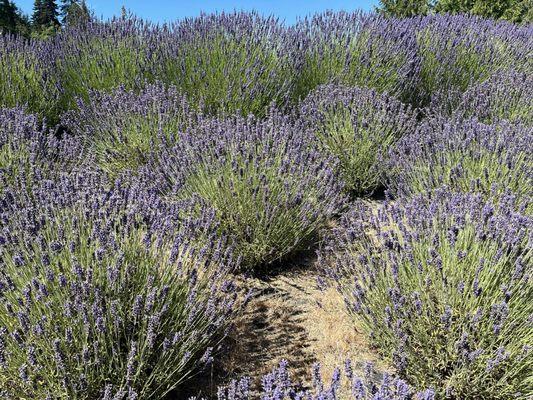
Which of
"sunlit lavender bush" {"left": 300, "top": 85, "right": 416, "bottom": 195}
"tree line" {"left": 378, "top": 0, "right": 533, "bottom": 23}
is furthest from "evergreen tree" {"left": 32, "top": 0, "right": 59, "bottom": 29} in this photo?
"sunlit lavender bush" {"left": 300, "top": 85, "right": 416, "bottom": 195}

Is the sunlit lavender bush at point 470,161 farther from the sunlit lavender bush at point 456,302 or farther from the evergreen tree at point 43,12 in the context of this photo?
the evergreen tree at point 43,12

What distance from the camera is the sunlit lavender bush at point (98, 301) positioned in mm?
1768

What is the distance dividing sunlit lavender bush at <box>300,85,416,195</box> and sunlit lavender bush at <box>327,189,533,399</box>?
1.59 m

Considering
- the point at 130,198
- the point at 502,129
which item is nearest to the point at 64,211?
the point at 130,198

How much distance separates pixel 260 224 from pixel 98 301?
1.29 m

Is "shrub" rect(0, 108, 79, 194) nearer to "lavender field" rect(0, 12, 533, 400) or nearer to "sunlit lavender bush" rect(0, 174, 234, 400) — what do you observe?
"lavender field" rect(0, 12, 533, 400)

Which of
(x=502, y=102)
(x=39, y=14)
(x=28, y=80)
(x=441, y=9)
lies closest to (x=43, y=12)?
(x=39, y=14)

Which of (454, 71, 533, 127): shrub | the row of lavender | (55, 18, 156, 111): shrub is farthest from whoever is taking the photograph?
(55, 18, 156, 111): shrub

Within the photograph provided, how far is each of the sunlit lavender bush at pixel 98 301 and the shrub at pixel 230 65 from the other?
2377 millimetres

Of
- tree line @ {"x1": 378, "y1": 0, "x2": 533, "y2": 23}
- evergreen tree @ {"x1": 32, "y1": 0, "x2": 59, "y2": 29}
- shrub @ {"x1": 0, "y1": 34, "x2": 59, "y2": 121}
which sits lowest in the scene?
shrub @ {"x1": 0, "y1": 34, "x2": 59, "y2": 121}

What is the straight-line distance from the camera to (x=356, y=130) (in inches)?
164

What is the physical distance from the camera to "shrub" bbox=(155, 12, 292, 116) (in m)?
4.73

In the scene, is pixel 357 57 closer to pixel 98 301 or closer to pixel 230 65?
pixel 230 65

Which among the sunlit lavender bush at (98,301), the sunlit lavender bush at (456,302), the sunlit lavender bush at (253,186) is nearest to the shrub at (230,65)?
the sunlit lavender bush at (253,186)
